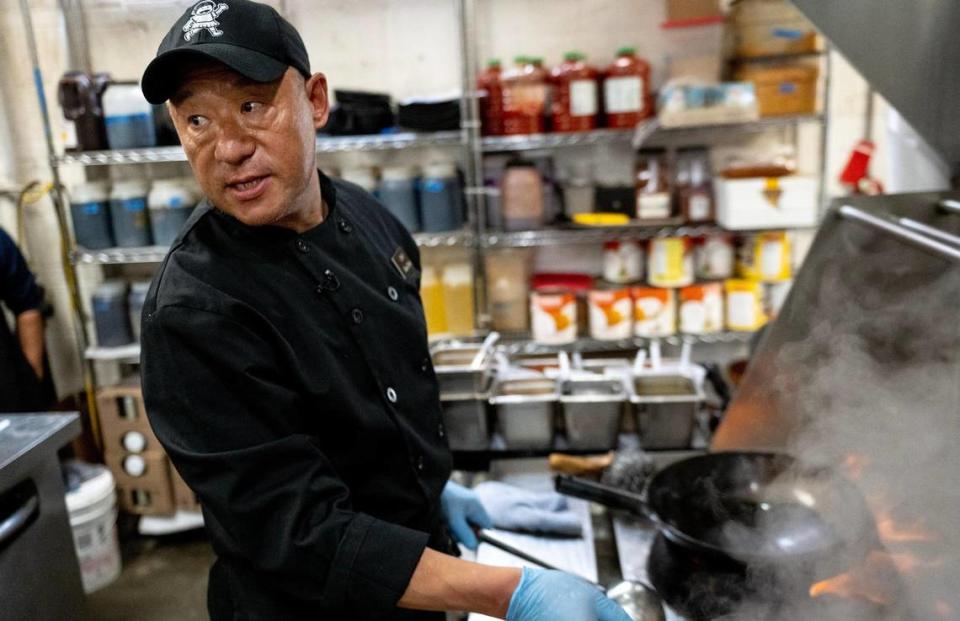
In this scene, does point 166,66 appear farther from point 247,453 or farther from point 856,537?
point 856,537

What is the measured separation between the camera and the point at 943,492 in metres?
1.23

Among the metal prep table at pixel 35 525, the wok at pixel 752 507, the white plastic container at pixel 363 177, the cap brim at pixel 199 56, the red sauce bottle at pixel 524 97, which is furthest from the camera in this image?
the white plastic container at pixel 363 177

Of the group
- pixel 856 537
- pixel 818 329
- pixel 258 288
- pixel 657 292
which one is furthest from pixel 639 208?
pixel 258 288

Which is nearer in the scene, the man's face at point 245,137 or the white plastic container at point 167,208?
the man's face at point 245,137

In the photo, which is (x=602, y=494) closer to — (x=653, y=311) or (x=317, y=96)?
(x=317, y=96)

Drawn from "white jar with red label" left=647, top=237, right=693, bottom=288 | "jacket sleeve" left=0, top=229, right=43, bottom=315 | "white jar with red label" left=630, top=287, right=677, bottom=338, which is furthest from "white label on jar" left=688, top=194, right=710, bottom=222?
"jacket sleeve" left=0, top=229, right=43, bottom=315

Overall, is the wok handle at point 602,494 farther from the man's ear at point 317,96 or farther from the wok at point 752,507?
the man's ear at point 317,96

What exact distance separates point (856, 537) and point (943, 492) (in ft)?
0.52

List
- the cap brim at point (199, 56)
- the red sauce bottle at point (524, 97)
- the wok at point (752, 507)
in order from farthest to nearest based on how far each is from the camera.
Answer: the red sauce bottle at point (524, 97) < the wok at point (752, 507) < the cap brim at point (199, 56)

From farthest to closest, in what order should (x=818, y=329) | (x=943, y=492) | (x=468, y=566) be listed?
1. (x=818, y=329)
2. (x=943, y=492)
3. (x=468, y=566)

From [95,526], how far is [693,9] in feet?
10.3

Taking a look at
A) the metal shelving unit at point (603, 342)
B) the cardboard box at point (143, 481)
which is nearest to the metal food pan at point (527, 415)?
the metal shelving unit at point (603, 342)

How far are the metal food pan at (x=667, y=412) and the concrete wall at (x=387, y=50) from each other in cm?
141

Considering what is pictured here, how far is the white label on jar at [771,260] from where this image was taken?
3.06 metres
